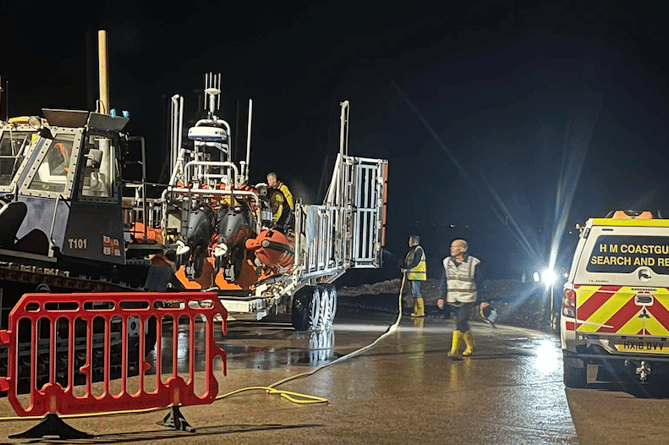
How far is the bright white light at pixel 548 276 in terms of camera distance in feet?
62.8

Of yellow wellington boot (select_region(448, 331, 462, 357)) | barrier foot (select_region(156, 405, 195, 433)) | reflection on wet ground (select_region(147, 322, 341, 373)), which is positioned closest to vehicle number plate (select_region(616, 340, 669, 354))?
yellow wellington boot (select_region(448, 331, 462, 357))

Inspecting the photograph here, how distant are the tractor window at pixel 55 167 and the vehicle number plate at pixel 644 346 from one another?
6.71 meters

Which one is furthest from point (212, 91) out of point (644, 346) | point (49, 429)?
point (49, 429)

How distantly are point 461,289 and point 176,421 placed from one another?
6387 mm

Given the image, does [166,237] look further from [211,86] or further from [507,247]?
[507,247]

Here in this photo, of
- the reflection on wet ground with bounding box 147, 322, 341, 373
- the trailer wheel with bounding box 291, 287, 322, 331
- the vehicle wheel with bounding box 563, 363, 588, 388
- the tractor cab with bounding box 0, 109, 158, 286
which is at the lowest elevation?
the reflection on wet ground with bounding box 147, 322, 341, 373

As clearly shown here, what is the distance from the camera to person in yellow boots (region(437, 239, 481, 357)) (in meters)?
14.2

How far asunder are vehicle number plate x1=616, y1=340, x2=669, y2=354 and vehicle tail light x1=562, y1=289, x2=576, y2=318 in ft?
2.02

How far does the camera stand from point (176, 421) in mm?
8758

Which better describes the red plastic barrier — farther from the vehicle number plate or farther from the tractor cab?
the vehicle number plate

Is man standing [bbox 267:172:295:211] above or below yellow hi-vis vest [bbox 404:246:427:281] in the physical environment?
above

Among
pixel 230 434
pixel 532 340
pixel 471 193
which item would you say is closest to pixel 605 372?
pixel 532 340

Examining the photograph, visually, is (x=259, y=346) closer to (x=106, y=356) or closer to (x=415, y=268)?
(x=106, y=356)

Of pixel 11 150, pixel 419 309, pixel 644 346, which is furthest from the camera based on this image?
pixel 419 309
